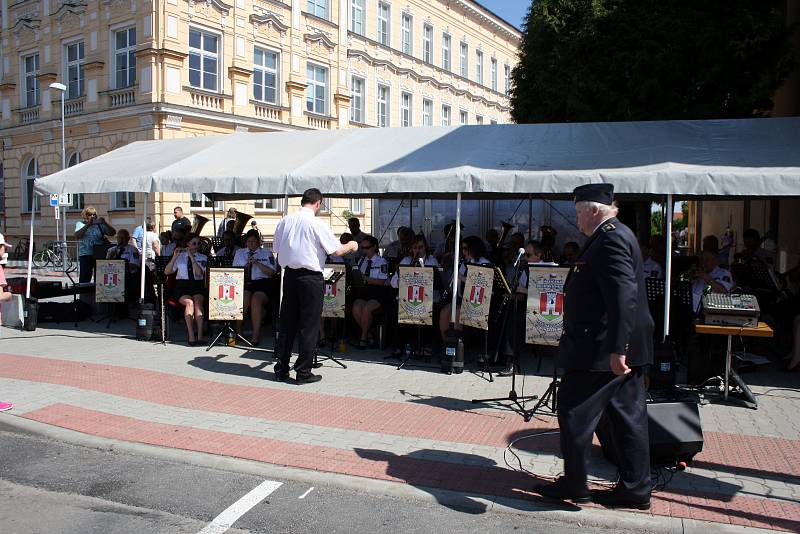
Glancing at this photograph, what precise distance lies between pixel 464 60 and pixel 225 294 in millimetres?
35661

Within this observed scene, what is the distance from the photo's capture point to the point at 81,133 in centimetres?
2734

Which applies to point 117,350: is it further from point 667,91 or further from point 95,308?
point 667,91

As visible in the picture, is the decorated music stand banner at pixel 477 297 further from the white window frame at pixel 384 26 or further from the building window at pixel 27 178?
the white window frame at pixel 384 26

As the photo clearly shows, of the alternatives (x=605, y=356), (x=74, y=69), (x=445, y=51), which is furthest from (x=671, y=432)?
(x=445, y=51)

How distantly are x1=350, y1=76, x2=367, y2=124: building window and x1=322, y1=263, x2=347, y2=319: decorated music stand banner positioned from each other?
25.3m

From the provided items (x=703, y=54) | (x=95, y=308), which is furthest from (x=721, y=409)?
(x=95, y=308)

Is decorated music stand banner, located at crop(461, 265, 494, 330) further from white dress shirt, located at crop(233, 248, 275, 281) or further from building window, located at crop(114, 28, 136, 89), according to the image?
building window, located at crop(114, 28, 136, 89)

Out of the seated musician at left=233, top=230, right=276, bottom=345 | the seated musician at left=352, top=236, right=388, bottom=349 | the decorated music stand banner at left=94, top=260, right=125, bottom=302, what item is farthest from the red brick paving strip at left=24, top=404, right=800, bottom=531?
the decorated music stand banner at left=94, top=260, right=125, bottom=302

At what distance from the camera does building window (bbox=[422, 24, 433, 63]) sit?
3844cm

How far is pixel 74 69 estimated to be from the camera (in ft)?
91.9

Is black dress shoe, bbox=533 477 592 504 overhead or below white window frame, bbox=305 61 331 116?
below

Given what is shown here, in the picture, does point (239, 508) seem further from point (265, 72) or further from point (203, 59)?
point (265, 72)

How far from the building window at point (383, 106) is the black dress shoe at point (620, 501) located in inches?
1278

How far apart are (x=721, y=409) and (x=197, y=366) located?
594 cm
